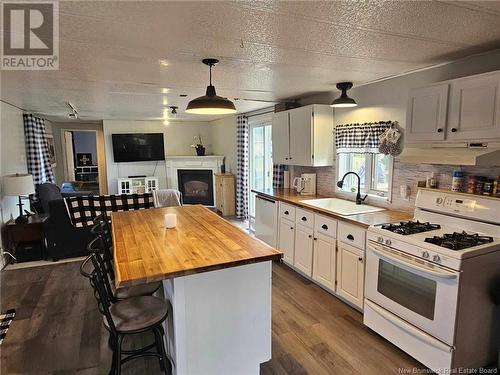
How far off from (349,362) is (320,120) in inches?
103

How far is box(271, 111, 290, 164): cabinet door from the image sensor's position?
4297 millimetres

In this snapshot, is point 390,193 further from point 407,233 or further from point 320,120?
point 320,120

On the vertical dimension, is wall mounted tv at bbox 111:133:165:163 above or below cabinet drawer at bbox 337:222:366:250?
above

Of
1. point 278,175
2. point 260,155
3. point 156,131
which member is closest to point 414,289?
point 278,175

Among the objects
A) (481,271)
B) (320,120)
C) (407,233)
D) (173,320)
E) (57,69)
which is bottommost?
(173,320)

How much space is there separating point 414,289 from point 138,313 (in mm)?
1852

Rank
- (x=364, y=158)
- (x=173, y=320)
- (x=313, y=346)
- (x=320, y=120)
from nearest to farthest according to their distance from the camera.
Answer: (x=173, y=320) → (x=313, y=346) → (x=364, y=158) → (x=320, y=120)

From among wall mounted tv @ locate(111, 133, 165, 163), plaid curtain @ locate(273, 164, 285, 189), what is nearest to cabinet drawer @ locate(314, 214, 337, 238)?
plaid curtain @ locate(273, 164, 285, 189)

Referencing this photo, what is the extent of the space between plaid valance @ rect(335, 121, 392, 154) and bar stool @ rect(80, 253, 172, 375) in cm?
254

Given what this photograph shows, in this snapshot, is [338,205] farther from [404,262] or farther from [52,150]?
[52,150]

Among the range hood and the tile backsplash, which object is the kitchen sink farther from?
the range hood

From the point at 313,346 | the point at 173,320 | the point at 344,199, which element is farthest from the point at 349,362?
the point at 344,199

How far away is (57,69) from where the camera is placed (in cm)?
262

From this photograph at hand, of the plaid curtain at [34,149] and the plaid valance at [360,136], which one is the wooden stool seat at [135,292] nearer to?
the plaid valance at [360,136]
